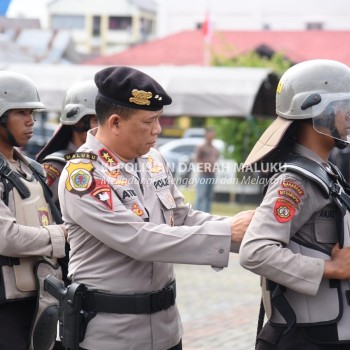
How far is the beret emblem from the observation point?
11.6 ft

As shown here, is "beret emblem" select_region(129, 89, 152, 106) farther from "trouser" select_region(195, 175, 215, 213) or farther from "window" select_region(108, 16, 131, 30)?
"window" select_region(108, 16, 131, 30)

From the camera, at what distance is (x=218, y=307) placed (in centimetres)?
878

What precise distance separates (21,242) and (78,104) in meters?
1.52

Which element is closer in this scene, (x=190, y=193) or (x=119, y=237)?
(x=119, y=237)

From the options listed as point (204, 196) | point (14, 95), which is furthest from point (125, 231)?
point (204, 196)

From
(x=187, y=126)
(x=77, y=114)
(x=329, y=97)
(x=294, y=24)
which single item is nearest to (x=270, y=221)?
(x=329, y=97)

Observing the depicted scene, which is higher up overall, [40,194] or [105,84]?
[105,84]

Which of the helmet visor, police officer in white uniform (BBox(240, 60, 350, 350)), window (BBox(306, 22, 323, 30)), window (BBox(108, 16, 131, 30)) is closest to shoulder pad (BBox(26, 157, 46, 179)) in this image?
police officer in white uniform (BBox(240, 60, 350, 350))

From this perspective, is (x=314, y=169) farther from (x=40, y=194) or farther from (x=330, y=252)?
(x=40, y=194)

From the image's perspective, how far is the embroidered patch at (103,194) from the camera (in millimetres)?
3480

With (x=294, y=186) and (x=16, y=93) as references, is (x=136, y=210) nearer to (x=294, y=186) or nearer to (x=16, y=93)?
(x=294, y=186)

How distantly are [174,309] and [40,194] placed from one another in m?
1.09

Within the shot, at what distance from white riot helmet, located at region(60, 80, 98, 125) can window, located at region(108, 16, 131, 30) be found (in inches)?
1984

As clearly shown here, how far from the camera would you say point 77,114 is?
5418 mm
